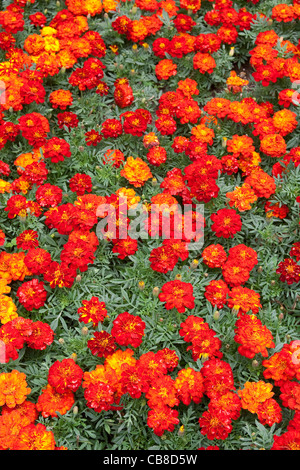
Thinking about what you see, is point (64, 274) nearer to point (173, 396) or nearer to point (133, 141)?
point (173, 396)

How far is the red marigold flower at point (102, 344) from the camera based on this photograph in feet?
9.93

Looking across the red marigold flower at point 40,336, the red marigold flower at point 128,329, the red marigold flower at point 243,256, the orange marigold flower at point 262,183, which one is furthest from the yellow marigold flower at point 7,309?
the orange marigold flower at point 262,183

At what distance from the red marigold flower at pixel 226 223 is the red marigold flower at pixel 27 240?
1252mm

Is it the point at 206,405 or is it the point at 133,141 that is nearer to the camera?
the point at 206,405

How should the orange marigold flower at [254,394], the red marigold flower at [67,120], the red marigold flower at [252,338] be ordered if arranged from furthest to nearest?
the red marigold flower at [67,120]
the red marigold flower at [252,338]
the orange marigold flower at [254,394]

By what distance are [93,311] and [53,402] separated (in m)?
0.58

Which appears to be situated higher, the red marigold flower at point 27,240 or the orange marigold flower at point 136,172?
the orange marigold flower at point 136,172

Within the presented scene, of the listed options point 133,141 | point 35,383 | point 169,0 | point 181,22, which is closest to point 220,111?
point 133,141

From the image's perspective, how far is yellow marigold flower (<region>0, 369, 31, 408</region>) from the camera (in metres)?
2.90

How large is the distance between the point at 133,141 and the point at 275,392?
226cm

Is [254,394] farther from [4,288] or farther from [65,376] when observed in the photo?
[4,288]

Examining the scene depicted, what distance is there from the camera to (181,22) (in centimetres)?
474

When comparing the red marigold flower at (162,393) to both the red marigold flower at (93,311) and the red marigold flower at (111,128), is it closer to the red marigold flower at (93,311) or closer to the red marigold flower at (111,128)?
the red marigold flower at (93,311)

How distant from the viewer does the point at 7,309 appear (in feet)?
10.8
